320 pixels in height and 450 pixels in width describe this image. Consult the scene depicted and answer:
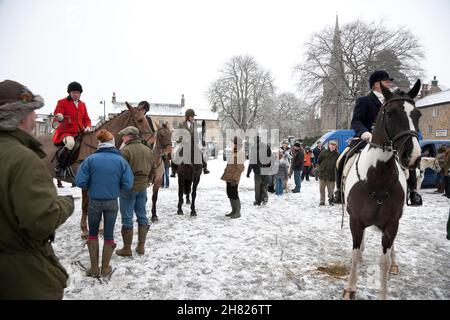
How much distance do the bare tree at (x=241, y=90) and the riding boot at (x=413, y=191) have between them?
41909 millimetres

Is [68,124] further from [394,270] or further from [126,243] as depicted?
[394,270]

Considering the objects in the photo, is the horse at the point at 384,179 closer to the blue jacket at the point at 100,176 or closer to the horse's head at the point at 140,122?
the blue jacket at the point at 100,176

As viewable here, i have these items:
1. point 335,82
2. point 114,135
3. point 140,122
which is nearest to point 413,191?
point 140,122

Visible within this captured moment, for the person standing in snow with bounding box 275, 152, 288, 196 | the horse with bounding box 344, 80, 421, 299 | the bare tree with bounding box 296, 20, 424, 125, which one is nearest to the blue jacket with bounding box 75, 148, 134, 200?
the horse with bounding box 344, 80, 421, 299

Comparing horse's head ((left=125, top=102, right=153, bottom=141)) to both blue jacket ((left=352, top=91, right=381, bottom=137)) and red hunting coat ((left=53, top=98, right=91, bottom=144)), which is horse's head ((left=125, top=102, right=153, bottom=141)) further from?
blue jacket ((left=352, top=91, right=381, bottom=137))

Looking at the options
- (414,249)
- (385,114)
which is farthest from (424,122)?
(385,114)

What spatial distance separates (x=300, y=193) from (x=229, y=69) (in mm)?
38187

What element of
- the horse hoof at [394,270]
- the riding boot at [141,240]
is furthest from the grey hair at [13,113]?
the horse hoof at [394,270]

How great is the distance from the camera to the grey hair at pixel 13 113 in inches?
65.6

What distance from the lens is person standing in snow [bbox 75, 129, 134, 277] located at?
3852mm

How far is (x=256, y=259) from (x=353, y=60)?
31808 mm

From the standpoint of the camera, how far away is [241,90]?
1801 inches
